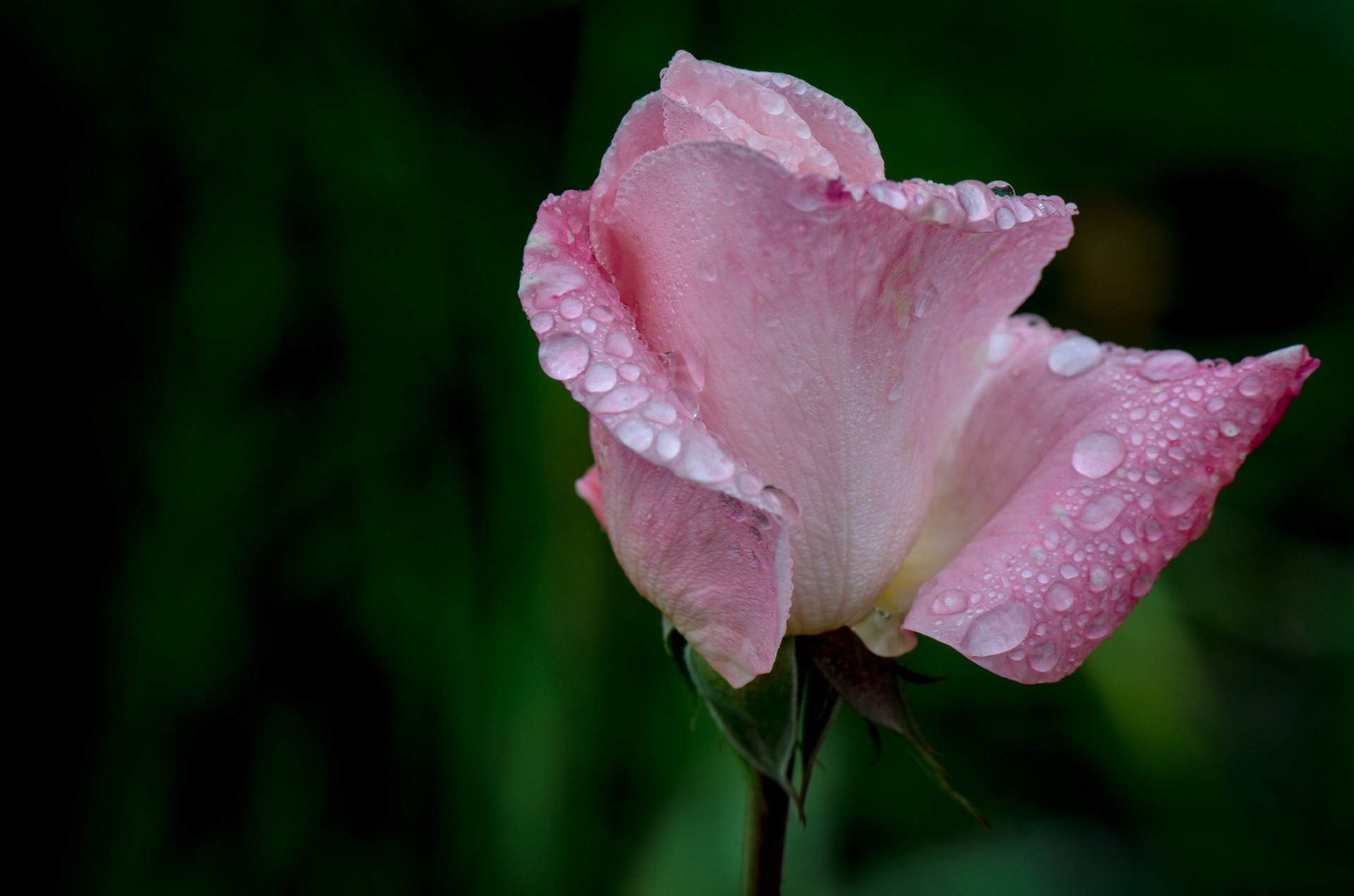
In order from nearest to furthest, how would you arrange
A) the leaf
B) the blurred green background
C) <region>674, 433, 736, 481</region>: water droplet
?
<region>674, 433, 736, 481</region>: water droplet < the leaf < the blurred green background

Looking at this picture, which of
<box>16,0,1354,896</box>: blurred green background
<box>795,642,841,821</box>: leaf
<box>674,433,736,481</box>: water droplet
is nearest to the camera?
<box>674,433,736,481</box>: water droplet

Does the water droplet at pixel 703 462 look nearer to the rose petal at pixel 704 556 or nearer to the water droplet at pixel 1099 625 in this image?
the rose petal at pixel 704 556

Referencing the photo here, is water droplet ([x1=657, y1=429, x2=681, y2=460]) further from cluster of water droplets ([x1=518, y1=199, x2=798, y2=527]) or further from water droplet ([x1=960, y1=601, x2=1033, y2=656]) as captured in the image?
water droplet ([x1=960, y1=601, x2=1033, y2=656])

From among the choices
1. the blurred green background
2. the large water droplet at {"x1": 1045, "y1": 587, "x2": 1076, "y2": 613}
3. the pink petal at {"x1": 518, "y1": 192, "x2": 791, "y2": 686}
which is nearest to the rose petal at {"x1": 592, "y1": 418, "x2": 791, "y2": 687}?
the pink petal at {"x1": 518, "y1": 192, "x2": 791, "y2": 686}

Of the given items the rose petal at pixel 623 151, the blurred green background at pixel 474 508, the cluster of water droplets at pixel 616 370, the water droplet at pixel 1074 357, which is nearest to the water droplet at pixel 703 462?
the cluster of water droplets at pixel 616 370

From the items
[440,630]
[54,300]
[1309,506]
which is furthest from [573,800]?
[1309,506]
